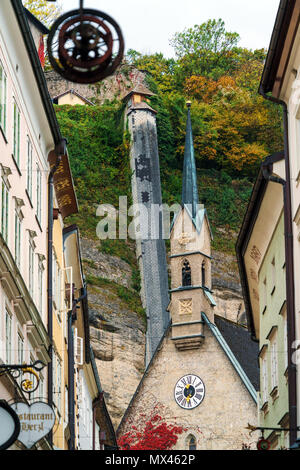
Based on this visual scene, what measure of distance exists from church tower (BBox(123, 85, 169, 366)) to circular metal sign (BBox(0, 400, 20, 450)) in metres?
50.3

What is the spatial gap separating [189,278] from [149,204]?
10.8 meters

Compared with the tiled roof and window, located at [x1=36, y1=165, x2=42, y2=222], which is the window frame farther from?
the tiled roof

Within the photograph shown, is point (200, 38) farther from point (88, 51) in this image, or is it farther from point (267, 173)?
point (88, 51)

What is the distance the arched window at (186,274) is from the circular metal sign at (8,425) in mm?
47042

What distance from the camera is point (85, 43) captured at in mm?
10523

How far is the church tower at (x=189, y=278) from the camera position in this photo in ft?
191

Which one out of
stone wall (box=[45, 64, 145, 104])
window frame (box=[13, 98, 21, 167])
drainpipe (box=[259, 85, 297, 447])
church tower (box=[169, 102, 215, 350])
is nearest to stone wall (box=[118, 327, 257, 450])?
church tower (box=[169, 102, 215, 350])

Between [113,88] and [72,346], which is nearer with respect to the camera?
[72,346]

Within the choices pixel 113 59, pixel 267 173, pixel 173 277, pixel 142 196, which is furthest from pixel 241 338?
pixel 113 59

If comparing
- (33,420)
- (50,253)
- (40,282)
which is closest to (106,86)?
(50,253)

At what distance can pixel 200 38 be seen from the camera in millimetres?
91438

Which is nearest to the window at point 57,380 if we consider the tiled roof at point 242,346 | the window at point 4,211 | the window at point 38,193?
the window at point 38,193

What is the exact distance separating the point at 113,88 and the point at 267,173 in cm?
6087

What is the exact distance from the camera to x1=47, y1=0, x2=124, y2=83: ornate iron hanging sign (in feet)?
34.4
